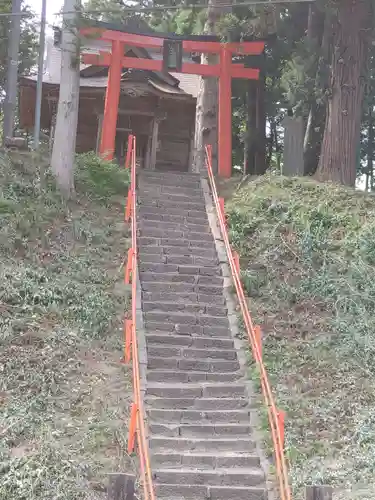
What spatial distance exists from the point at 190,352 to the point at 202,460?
2243 mm

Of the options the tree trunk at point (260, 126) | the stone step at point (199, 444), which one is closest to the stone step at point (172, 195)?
the stone step at point (199, 444)

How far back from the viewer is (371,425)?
7.86m

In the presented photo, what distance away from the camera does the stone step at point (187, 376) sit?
8.84 m

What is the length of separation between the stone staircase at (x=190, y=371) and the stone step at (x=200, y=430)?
0.04ft

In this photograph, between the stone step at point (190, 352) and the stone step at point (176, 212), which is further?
the stone step at point (176, 212)

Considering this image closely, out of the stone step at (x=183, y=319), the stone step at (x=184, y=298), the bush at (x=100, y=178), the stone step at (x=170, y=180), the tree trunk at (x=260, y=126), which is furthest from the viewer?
the tree trunk at (x=260, y=126)

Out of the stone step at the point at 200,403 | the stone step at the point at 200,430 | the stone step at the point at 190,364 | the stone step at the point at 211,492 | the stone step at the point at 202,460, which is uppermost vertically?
the stone step at the point at 190,364

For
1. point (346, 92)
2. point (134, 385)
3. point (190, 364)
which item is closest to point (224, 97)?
point (346, 92)

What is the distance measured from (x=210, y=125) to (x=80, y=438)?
11.9 meters

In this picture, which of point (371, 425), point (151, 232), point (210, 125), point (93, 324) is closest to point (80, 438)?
point (93, 324)

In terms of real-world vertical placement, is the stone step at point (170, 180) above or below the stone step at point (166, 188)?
above

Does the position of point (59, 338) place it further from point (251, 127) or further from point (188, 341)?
point (251, 127)

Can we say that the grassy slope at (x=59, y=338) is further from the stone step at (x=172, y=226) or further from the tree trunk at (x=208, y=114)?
the tree trunk at (x=208, y=114)

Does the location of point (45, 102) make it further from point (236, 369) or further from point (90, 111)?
point (236, 369)
